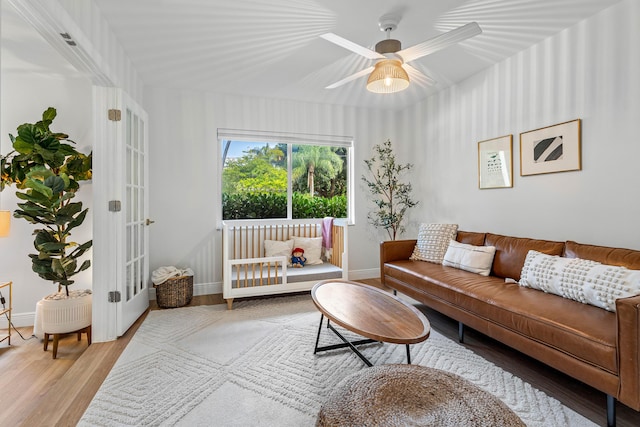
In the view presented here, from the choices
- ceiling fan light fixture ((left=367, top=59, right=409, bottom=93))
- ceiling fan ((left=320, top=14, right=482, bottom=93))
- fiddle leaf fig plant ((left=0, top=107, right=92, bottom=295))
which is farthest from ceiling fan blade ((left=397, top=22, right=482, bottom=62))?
fiddle leaf fig plant ((left=0, top=107, right=92, bottom=295))

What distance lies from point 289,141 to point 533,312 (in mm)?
3264

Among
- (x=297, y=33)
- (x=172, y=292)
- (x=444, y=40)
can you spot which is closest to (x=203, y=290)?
(x=172, y=292)

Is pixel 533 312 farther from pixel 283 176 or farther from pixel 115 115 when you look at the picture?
pixel 115 115

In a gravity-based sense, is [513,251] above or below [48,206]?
below

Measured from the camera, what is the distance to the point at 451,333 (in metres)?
2.60

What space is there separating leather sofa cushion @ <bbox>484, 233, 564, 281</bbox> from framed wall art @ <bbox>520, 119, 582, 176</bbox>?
2.08 feet

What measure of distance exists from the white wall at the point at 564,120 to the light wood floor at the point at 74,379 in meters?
1.12

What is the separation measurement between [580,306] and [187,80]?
403cm

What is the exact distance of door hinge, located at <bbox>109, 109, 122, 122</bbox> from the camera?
98.5 inches

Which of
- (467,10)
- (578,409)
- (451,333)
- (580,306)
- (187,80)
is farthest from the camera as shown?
(187,80)

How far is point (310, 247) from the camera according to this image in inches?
152

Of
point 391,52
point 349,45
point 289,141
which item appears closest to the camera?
point 349,45

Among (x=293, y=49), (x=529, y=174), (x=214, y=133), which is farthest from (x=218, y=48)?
(x=529, y=174)

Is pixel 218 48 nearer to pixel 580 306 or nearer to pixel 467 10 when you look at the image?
pixel 467 10
